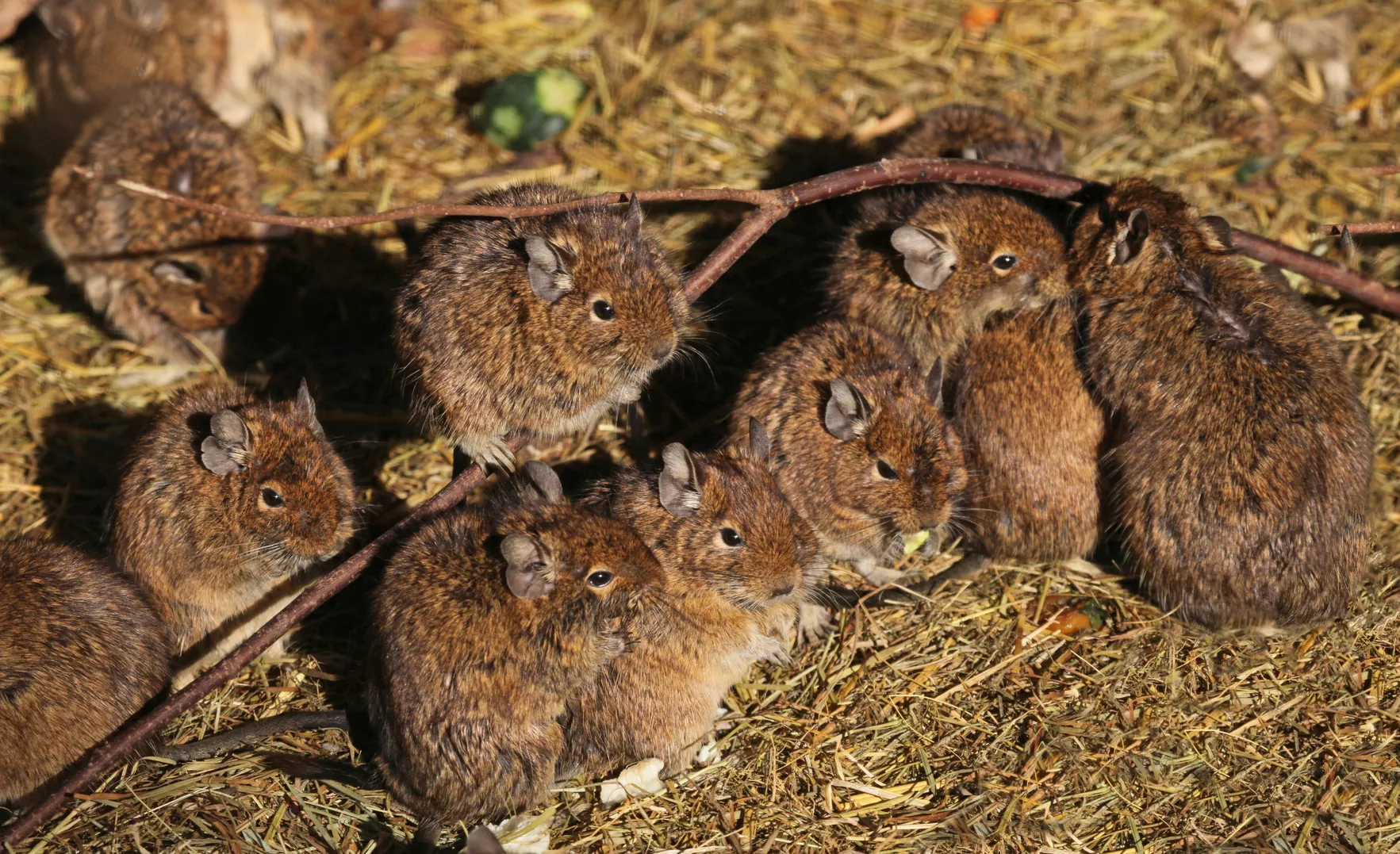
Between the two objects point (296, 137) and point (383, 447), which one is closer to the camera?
point (383, 447)

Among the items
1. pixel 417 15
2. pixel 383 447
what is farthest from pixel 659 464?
pixel 417 15

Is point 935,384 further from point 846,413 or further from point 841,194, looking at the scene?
point 841,194

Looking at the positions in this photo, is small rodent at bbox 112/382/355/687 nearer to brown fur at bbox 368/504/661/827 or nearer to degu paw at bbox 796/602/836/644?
brown fur at bbox 368/504/661/827

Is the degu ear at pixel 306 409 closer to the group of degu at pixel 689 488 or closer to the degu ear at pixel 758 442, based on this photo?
the group of degu at pixel 689 488

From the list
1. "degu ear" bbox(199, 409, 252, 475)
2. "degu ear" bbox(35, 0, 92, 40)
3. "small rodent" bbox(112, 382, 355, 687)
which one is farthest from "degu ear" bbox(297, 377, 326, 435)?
"degu ear" bbox(35, 0, 92, 40)

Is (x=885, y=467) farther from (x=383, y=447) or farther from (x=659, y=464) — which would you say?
(x=383, y=447)

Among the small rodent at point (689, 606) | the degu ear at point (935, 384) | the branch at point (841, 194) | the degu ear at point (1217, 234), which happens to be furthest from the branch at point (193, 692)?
the degu ear at point (1217, 234)
